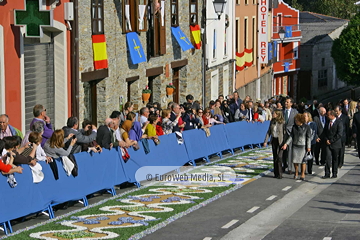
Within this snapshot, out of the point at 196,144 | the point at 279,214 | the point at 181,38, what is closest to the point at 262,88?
the point at 181,38

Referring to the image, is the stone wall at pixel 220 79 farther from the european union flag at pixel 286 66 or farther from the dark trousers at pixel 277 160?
the european union flag at pixel 286 66

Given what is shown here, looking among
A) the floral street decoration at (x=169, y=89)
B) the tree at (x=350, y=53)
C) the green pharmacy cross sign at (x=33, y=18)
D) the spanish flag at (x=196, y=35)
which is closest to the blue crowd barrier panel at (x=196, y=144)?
the green pharmacy cross sign at (x=33, y=18)

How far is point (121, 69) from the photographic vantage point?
25375mm

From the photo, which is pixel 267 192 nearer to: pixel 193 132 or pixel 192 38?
pixel 193 132

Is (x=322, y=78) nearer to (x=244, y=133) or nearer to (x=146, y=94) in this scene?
(x=146, y=94)

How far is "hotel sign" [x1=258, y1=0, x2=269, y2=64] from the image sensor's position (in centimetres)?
5097

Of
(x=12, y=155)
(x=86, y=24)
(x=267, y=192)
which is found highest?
(x=86, y=24)

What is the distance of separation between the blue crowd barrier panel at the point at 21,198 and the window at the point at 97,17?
10177 mm

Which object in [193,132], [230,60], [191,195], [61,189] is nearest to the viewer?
[61,189]

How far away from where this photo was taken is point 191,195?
16.3 m

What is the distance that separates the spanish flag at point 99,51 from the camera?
75.4 ft

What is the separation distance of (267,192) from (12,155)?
6.42 metres

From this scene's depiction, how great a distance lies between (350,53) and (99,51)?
47.9 metres

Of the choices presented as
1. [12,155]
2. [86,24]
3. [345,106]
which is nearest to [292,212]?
[12,155]
